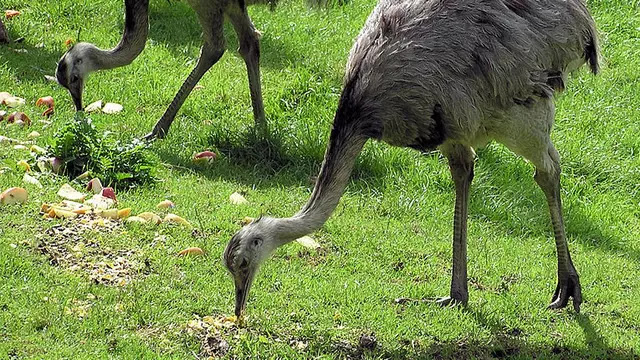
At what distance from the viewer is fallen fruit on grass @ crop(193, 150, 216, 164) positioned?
855 centimetres

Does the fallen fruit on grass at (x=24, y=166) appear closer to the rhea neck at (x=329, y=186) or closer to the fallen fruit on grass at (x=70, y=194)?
the fallen fruit on grass at (x=70, y=194)

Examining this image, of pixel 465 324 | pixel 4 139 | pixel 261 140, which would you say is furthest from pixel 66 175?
pixel 465 324

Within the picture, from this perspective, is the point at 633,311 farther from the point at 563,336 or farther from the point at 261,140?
the point at 261,140

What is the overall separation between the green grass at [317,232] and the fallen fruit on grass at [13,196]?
69mm

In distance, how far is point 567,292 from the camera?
693 cm

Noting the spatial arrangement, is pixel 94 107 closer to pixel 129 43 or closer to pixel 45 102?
pixel 45 102

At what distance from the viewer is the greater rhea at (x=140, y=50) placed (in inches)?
350

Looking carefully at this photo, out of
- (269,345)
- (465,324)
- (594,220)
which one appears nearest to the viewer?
(269,345)

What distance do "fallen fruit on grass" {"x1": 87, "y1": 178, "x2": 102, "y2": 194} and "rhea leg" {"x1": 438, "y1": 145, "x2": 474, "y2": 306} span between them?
94.2 inches

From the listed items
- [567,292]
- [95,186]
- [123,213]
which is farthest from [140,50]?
[567,292]

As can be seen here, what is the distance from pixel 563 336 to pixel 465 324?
1.95 feet

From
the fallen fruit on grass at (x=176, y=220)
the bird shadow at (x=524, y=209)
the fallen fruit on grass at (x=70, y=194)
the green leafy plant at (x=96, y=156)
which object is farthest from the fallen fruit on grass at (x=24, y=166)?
the bird shadow at (x=524, y=209)

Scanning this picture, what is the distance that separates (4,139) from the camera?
8242 millimetres

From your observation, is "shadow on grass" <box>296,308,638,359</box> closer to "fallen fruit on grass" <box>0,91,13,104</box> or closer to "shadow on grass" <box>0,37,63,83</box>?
"fallen fruit on grass" <box>0,91,13,104</box>
